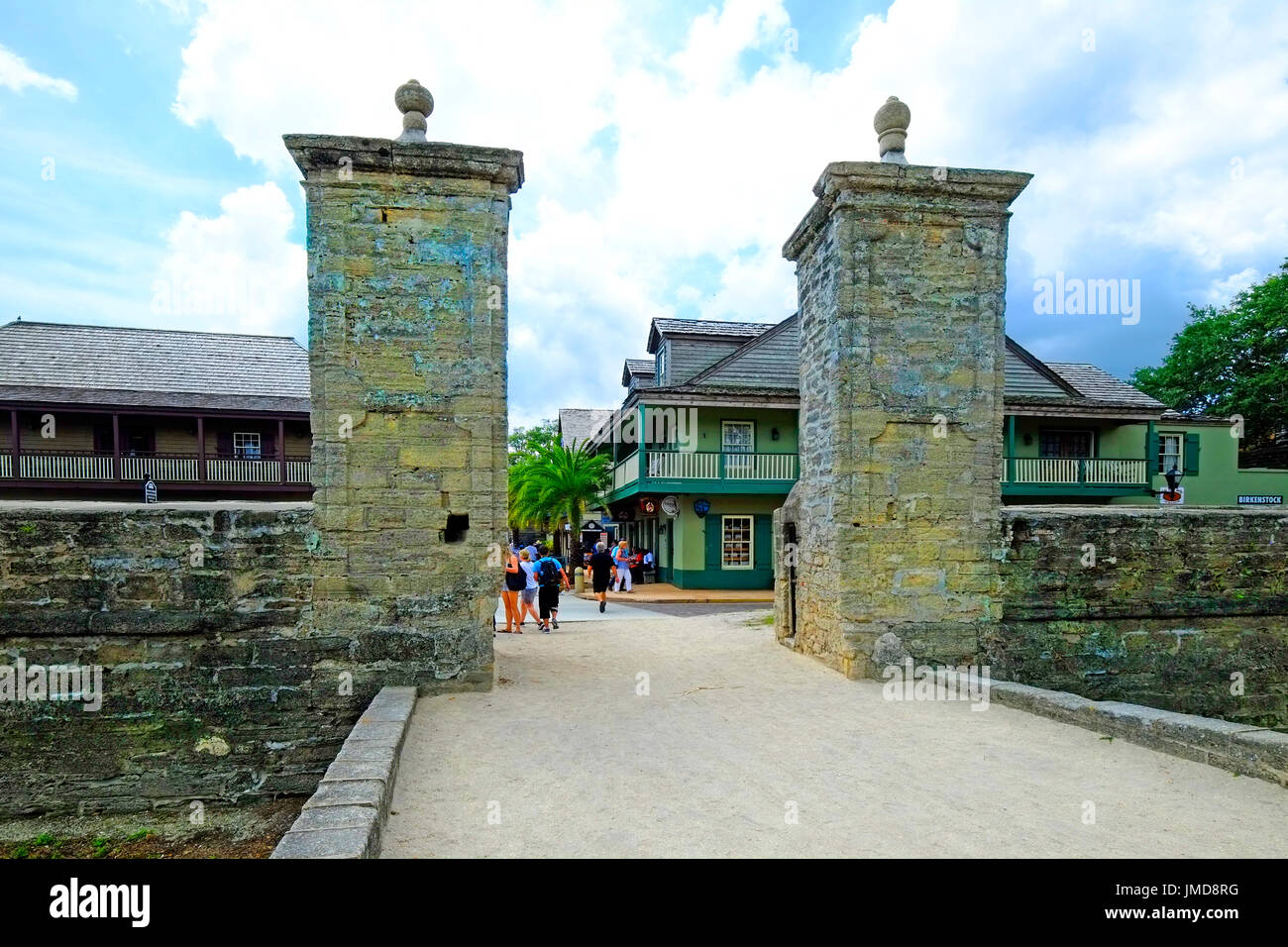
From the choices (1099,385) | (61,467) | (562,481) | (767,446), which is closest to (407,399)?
(767,446)

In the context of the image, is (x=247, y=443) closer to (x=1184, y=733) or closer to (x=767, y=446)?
(x=767, y=446)

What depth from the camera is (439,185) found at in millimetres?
6512

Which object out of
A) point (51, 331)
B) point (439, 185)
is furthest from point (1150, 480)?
point (51, 331)

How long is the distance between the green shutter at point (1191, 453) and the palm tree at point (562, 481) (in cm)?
1911

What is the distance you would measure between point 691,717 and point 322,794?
10.3ft

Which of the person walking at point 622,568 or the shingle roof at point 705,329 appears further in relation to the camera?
the shingle roof at point 705,329

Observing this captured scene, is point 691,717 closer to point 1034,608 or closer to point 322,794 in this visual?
point 322,794

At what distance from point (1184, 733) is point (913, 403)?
3684 mm

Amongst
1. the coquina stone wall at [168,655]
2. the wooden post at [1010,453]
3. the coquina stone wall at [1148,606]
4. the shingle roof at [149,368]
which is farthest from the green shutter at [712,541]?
the coquina stone wall at [168,655]

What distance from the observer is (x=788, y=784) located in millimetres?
4289

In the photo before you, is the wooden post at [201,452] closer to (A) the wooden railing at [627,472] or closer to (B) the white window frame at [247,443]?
(B) the white window frame at [247,443]

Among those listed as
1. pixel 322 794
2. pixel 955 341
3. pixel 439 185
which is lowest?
pixel 322 794

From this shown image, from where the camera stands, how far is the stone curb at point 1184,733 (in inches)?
167
